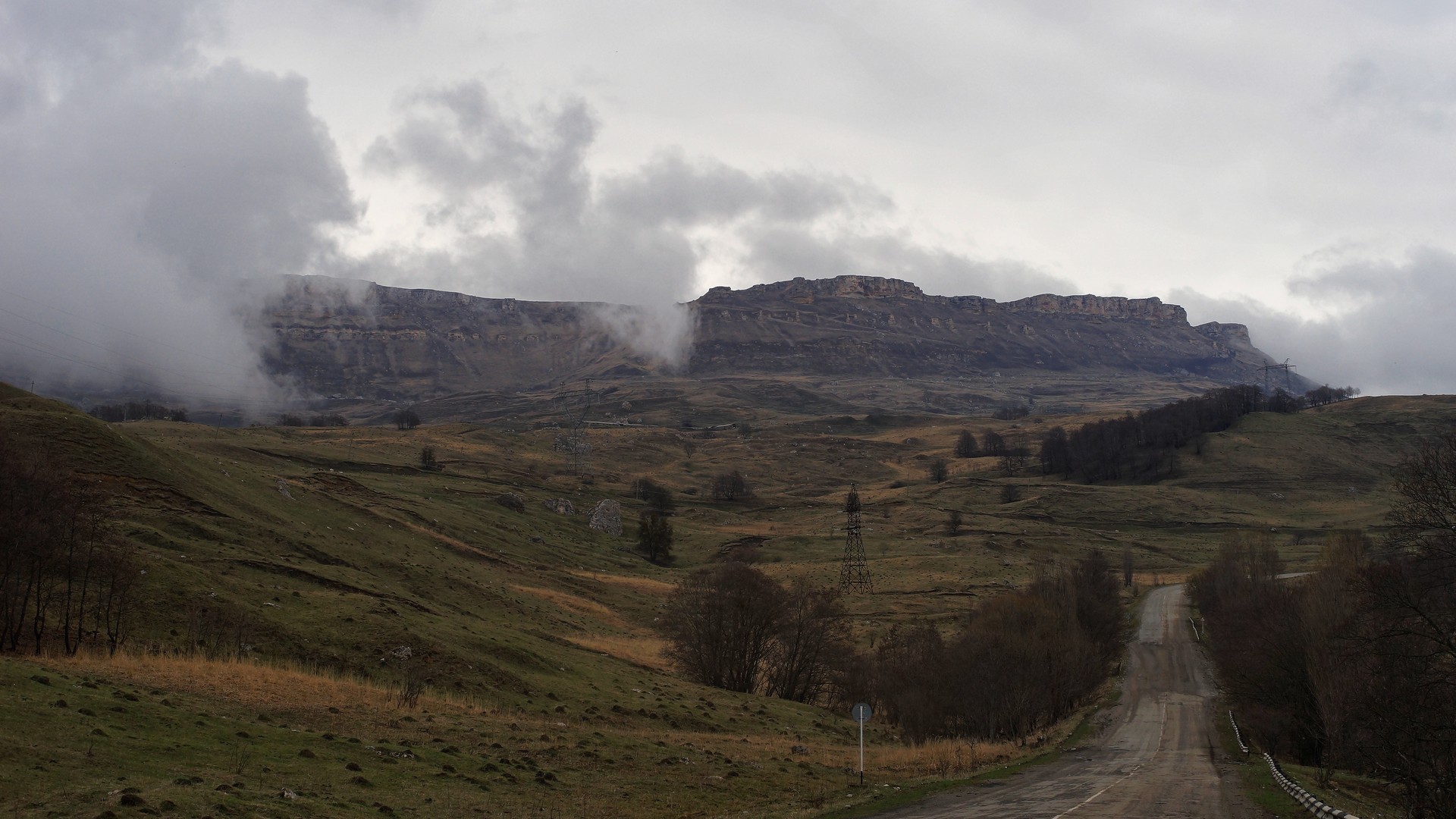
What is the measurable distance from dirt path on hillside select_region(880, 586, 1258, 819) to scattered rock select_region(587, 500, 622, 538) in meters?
94.5

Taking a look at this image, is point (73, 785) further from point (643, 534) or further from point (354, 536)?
point (643, 534)

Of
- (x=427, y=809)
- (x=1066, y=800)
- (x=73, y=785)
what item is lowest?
(x=1066, y=800)

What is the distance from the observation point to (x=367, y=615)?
45.7m

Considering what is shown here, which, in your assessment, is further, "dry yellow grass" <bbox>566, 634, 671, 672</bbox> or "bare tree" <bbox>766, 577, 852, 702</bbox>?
"bare tree" <bbox>766, 577, 852, 702</bbox>

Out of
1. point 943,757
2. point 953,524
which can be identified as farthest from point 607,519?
point 943,757

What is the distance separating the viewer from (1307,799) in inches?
1239

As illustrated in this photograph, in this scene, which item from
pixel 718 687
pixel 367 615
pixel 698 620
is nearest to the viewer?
pixel 367 615

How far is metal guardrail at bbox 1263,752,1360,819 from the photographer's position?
26.4m

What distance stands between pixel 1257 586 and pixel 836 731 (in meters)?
55.1

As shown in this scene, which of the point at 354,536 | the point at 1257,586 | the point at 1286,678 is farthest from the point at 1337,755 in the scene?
the point at 354,536

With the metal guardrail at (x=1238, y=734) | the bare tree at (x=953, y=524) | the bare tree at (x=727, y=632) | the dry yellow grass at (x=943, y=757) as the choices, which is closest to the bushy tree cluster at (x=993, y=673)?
the dry yellow grass at (x=943, y=757)

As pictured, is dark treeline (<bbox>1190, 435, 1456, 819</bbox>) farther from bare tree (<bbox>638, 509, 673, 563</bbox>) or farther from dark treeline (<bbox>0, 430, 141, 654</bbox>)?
bare tree (<bbox>638, 509, 673, 563</bbox>)

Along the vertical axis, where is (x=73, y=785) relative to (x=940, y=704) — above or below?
above

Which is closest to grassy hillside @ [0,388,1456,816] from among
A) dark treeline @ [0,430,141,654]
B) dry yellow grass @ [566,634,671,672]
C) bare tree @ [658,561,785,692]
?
dry yellow grass @ [566,634,671,672]
